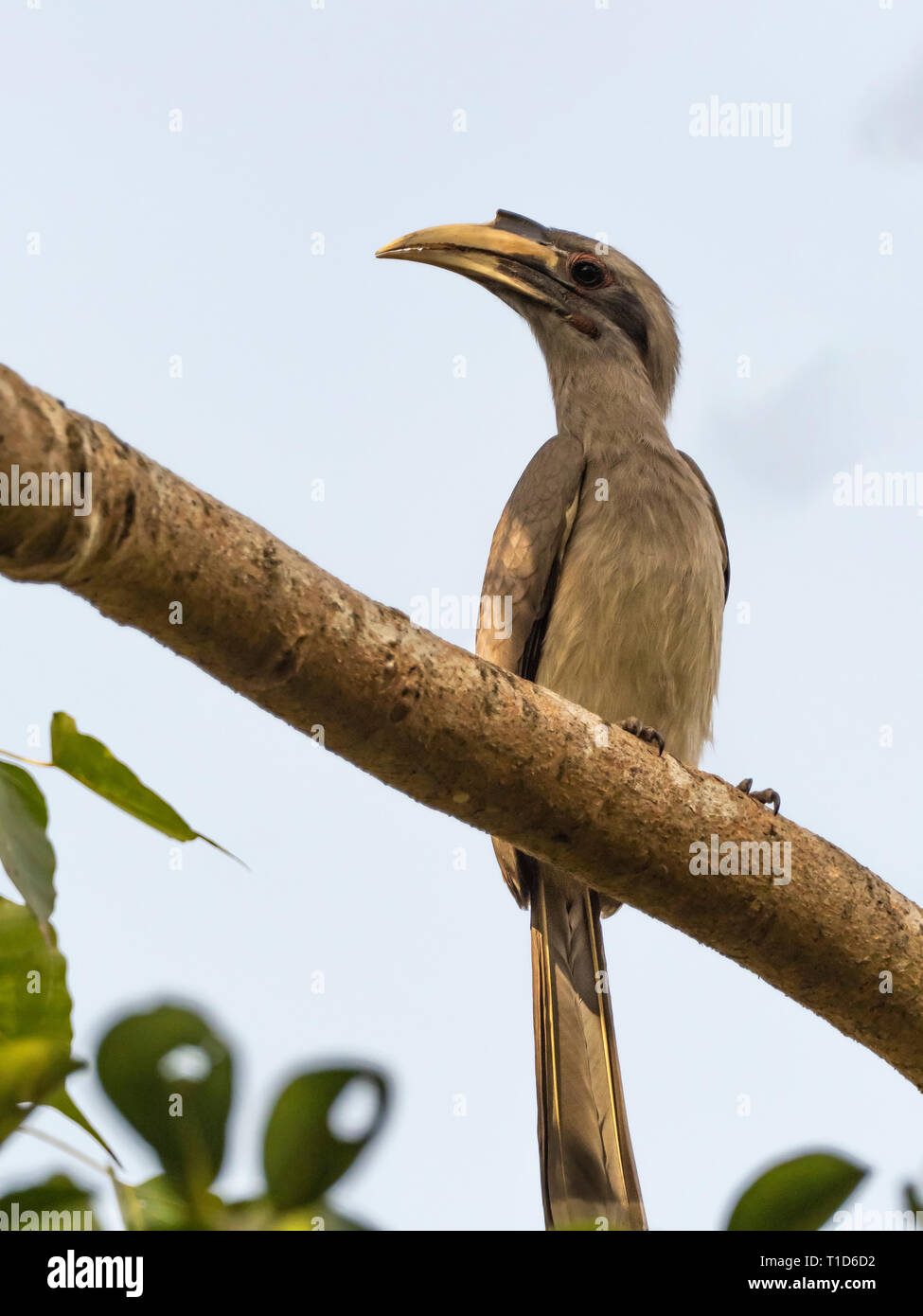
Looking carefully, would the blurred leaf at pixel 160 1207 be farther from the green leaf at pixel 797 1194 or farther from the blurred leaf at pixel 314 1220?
the green leaf at pixel 797 1194

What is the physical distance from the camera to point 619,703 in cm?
450

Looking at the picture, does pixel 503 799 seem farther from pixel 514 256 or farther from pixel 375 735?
pixel 514 256

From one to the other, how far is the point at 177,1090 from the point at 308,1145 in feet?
0.33

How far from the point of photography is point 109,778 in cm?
124

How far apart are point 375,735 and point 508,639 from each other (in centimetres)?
225

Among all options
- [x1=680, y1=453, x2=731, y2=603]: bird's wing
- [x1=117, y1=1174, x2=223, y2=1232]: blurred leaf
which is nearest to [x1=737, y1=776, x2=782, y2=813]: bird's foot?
[x1=680, y1=453, x2=731, y2=603]: bird's wing

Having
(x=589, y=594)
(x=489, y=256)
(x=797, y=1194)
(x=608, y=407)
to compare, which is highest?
(x=489, y=256)

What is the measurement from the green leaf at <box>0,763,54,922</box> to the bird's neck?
13.1 ft

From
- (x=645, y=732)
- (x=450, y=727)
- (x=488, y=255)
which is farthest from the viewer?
(x=488, y=255)

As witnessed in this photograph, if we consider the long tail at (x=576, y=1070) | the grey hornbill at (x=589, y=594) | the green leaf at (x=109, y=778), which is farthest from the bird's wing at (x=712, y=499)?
the green leaf at (x=109, y=778)

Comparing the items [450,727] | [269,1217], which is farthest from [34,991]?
[450,727]

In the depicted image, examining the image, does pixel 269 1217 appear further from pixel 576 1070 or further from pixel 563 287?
pixel 563 287
